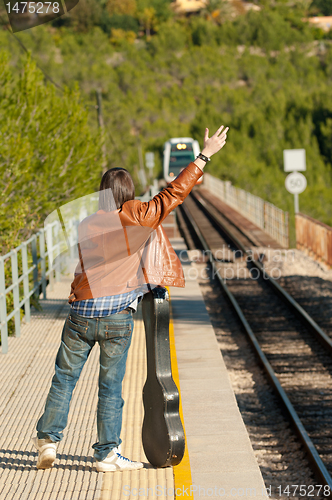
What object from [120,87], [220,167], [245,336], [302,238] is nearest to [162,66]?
[120,87]

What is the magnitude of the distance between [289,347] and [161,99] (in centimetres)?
8394

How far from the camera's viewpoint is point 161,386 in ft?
12.1

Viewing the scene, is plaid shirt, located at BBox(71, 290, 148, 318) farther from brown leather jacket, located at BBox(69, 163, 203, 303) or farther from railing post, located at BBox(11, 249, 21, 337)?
railing post, located at BBox(11, 249, 21, 337)

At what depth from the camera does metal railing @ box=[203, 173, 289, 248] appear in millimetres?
20447

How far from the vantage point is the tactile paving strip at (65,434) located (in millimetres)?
3723

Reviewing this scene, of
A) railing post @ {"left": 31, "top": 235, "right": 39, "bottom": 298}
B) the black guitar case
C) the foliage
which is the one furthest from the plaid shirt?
the foliage

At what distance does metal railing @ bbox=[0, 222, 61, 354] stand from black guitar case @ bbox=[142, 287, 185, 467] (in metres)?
2.25

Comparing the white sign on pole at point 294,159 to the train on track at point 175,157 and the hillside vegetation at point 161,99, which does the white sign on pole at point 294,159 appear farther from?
the train on track at point 175,157

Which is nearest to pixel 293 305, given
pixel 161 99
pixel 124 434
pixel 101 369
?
pixel 124 434

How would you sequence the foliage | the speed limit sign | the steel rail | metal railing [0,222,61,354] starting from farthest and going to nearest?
the foliage < the speed limit sign < the steel rail < metal railing [0,222,61,354]

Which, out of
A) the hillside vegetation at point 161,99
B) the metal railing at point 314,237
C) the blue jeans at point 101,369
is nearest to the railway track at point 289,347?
the metal railing at point 314,237

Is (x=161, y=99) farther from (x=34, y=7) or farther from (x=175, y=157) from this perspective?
(x=34, y=7)

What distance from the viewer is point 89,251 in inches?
138

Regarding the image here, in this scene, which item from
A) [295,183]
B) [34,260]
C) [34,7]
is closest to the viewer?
[34,7]
